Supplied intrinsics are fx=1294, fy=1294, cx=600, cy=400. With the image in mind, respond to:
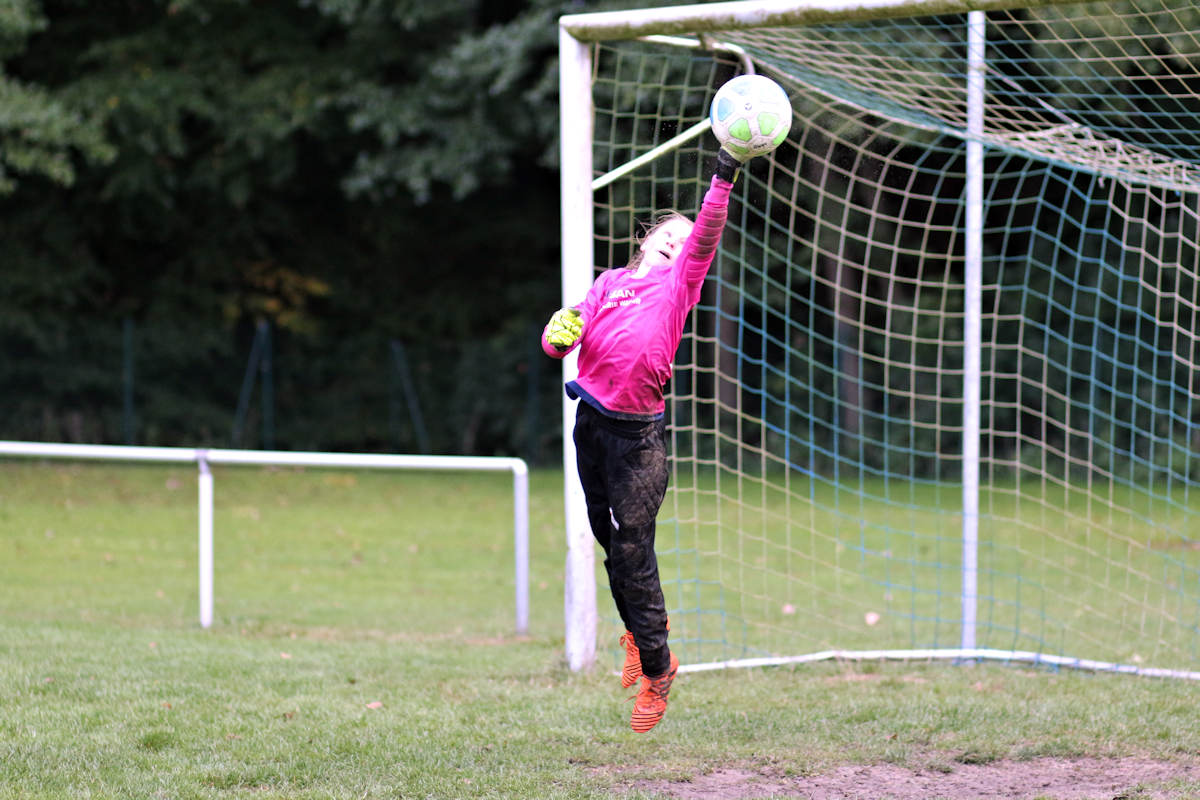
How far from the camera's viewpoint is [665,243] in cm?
→ 496

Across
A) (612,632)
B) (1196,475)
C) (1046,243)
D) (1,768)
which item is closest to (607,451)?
(1,768)

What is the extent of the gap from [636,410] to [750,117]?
114 cm

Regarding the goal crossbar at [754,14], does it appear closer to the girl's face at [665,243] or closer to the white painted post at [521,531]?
the girl's face at [665,243]

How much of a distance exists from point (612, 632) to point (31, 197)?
1816 cm

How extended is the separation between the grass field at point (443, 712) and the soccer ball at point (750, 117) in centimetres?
250

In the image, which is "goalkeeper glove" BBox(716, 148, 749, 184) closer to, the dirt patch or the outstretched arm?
the outstretched arm

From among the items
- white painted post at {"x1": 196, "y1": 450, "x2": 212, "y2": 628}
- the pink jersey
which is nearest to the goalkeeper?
the pink jersey

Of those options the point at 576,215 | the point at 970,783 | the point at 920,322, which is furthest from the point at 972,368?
the point at 920,322

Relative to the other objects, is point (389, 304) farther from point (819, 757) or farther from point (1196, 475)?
point (819, 757)

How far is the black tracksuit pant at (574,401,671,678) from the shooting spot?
15.8ft

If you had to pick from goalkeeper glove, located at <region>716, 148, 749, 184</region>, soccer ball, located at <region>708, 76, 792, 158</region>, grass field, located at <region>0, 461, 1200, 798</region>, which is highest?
soccer ball, located at <region>708, 76, 792, 158</region>

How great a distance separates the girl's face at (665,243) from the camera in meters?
4.95

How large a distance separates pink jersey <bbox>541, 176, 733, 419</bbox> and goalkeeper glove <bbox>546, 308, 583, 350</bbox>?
20 centimetres

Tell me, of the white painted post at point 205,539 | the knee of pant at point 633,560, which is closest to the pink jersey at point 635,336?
the knee of pant at point 633,560
